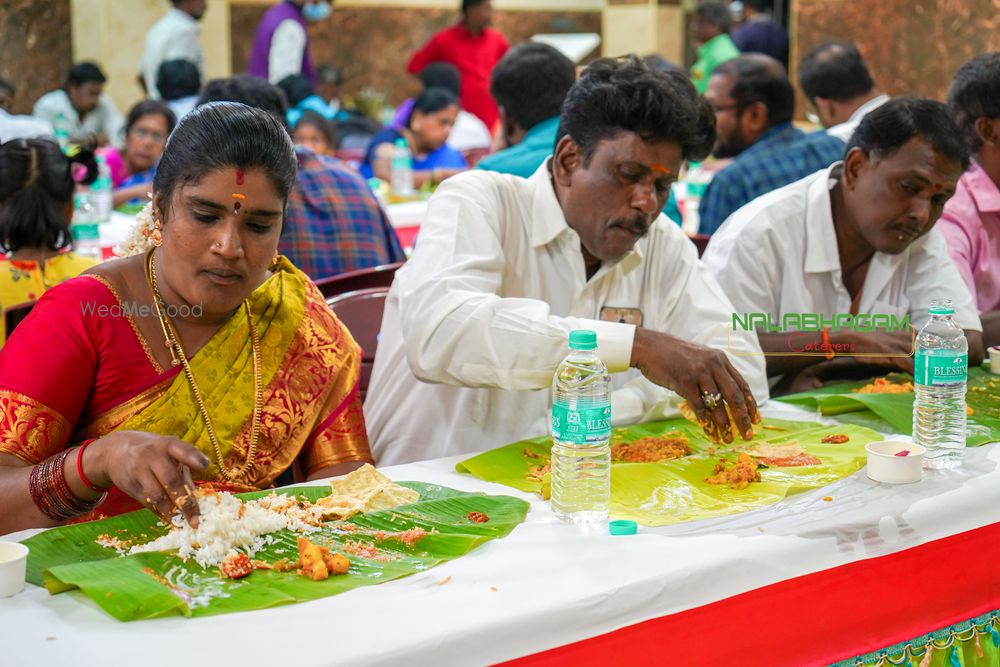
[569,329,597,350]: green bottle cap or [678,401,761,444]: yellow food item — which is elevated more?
[569,329,597,350]: green bottle cap

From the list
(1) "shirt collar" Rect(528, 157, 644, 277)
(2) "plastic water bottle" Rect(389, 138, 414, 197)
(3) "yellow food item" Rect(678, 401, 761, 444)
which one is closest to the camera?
(3) "yellow food item" Rect(678, 401, 761, 444)

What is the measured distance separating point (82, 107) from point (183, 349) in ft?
23.3

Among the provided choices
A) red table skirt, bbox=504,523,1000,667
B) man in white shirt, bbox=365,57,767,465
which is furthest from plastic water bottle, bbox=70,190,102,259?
red table skirt, bbox=504,523,1000,667

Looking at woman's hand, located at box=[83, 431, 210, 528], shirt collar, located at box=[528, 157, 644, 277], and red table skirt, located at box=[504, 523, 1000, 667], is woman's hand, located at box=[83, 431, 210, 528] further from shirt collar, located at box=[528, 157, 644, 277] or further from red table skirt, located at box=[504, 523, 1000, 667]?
shirt collar, located at box=[528, 157, 644, 277]

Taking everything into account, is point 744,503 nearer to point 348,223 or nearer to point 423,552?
point 423,552

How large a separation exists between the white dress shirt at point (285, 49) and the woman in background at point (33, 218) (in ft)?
16.6

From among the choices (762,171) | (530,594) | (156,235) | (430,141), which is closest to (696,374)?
(530,594)

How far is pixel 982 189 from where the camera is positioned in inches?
141

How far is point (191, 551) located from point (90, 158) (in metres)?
2.61

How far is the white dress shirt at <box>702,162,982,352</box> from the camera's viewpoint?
3186 millimetres

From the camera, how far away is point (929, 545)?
1983 millimetres

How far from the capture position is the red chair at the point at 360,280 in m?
3.38

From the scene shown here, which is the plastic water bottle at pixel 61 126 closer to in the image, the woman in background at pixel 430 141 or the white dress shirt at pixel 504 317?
the woman in background at pixel 430 141

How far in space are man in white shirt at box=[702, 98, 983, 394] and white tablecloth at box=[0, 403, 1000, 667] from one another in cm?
94
